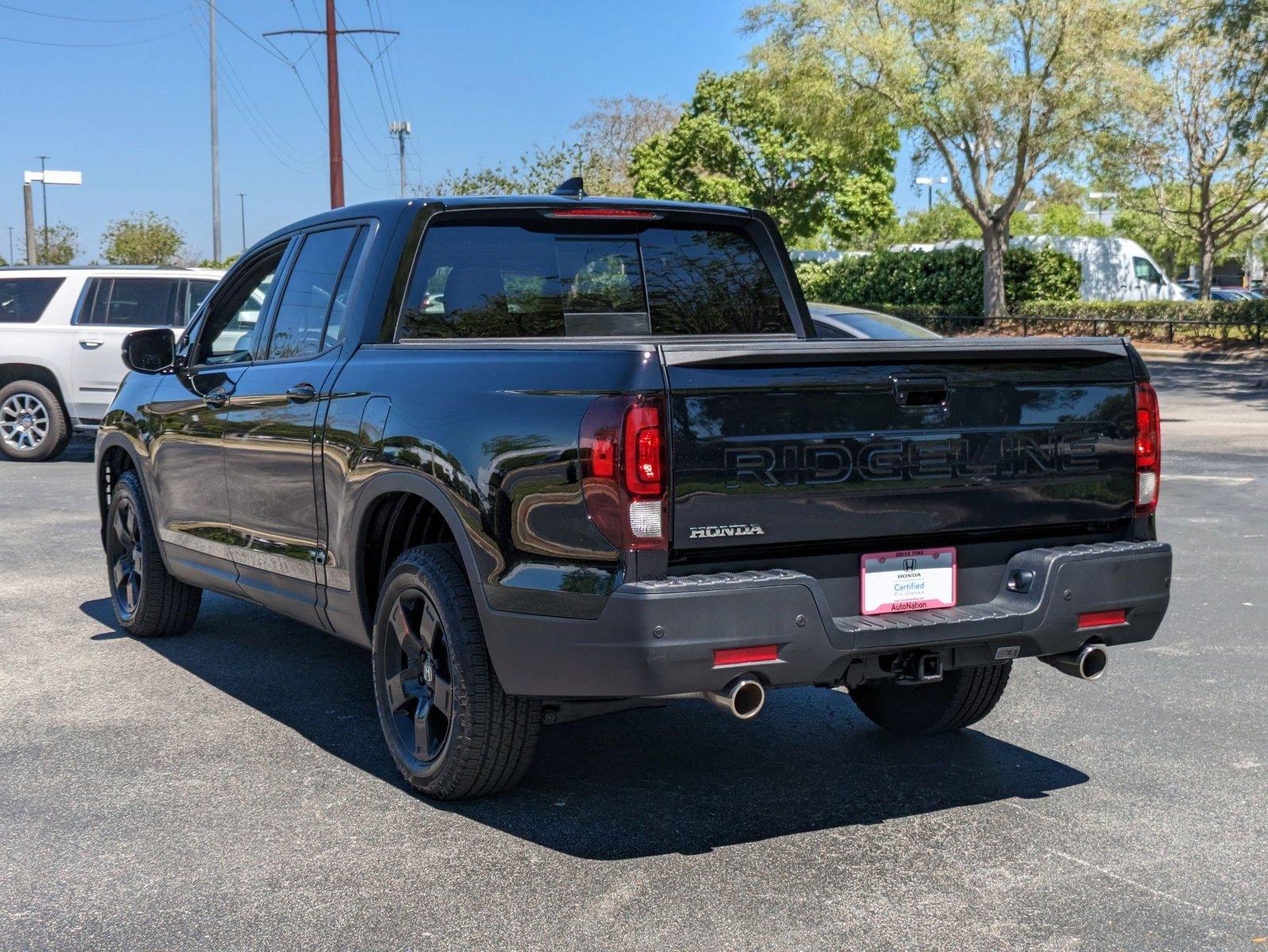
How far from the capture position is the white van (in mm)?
43531

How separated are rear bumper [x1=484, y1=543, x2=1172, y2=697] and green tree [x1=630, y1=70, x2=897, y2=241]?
55.6m

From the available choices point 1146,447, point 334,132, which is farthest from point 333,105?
point 1146,447

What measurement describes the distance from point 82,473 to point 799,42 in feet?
101

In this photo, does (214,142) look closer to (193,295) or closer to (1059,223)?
(193,295)

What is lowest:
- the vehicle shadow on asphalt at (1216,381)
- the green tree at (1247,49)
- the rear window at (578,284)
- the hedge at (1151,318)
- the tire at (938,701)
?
the tire at (938,701)

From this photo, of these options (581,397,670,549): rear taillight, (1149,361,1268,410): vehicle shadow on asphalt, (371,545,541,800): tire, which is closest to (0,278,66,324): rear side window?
(371,545,541,800): tire

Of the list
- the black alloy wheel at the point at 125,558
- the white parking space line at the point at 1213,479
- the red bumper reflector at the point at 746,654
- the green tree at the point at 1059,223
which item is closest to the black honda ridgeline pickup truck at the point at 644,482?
the red bumper reflector at the point at 746,654

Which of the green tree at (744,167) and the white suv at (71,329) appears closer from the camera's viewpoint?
the white suv at (71,329)

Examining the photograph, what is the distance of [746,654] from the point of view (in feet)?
13.1

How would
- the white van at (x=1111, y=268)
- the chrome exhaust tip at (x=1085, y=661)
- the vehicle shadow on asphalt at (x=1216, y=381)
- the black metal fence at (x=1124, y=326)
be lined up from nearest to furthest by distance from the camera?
the chrome exhaust tip at (x=1085, y=661)
the vehicle shadow on asphalt at (x=1216, y=381)
the black metal fence at (x=1124, y=326)
the white van at (x=1111, y=268)

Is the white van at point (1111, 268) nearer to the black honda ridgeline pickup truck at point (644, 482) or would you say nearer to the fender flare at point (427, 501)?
the black honda ridgeline pickup truck at point (644, 482)

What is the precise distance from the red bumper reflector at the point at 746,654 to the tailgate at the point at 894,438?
29 cm

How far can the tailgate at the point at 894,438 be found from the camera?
4012mm

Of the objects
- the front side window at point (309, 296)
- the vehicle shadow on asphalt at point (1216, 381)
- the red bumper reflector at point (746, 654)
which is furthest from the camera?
the vehicle shadow on asphalt at point (1216, 381)
